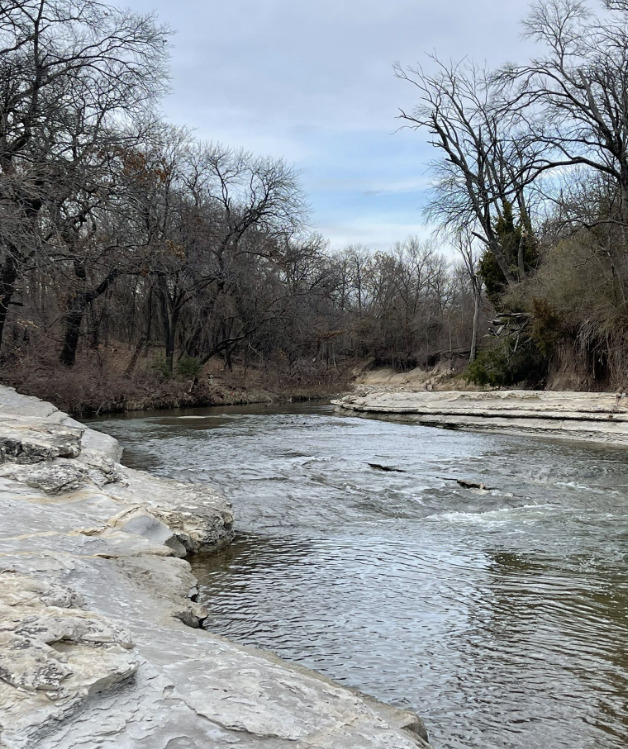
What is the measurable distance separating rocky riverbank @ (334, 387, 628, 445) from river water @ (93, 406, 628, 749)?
3631 millimetres

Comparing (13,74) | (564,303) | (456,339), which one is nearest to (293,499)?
(13,74)

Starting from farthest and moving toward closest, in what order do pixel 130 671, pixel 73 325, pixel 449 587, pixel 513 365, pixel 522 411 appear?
pixel 73 325 → pixel 513 365 → pixel 522 411 → pixel 449 587 → pixel 130 671

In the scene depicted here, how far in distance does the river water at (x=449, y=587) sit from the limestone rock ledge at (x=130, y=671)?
0.59 meters

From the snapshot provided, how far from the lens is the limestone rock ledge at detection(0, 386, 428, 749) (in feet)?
6.09

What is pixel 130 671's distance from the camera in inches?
82.9

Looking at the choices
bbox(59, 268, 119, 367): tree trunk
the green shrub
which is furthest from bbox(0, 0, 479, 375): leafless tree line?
the green shrub

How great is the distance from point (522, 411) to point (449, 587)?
468 inches

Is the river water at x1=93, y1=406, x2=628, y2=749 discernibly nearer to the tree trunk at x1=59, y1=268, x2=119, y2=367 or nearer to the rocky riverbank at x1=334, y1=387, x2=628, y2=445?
the rocky riverbank at x1=334, y1=387, x2=628, y2=445

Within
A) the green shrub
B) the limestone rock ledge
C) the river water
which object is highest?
the green shrub

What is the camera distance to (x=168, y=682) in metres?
2.16

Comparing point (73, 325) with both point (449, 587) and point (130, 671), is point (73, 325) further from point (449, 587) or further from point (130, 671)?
point (130, 671)

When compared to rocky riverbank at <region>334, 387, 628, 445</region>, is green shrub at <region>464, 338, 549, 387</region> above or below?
above

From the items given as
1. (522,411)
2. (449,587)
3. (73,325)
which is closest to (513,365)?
(522,411)

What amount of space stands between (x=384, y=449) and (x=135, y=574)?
8.98m
